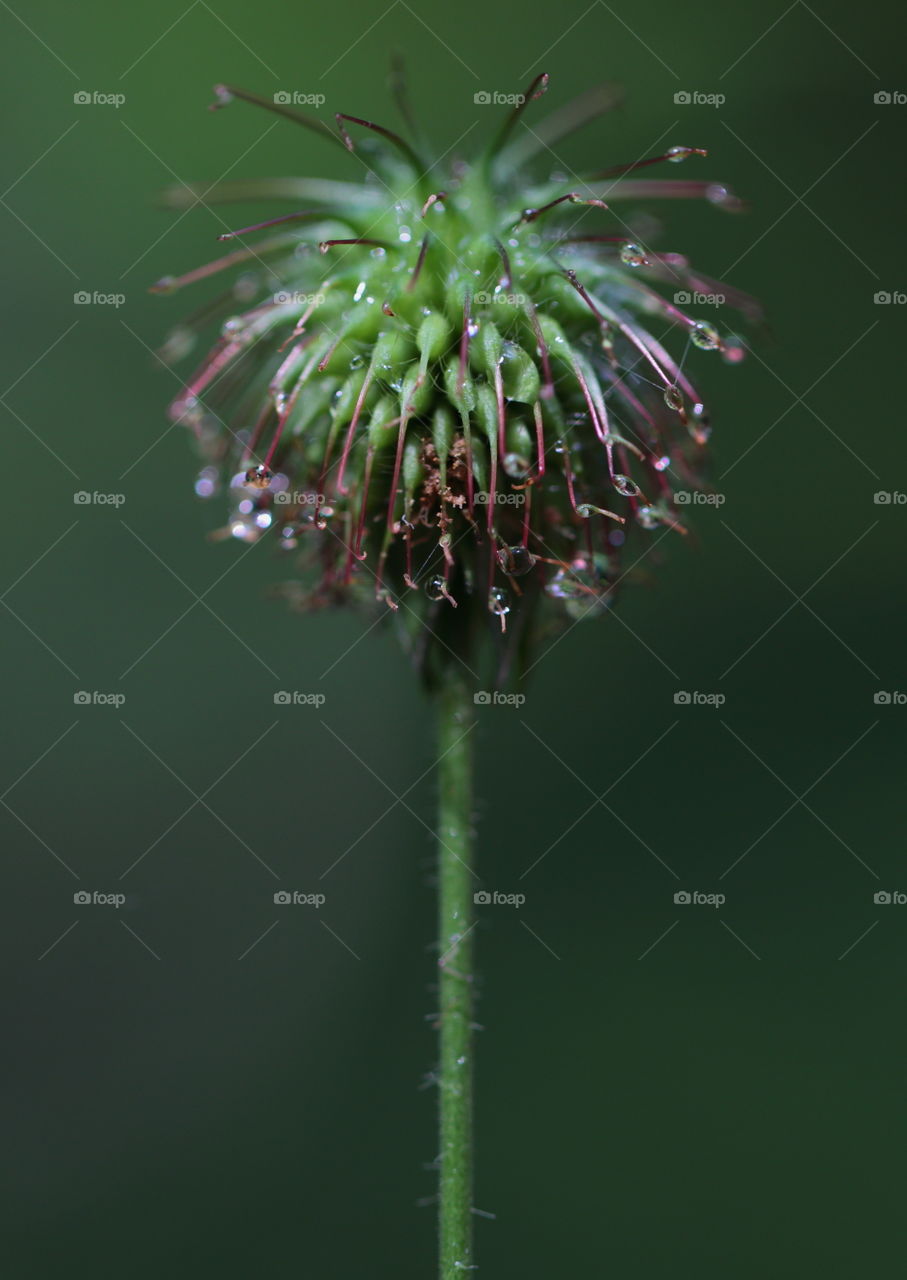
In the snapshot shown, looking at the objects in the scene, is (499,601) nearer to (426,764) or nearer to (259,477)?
(259,477)

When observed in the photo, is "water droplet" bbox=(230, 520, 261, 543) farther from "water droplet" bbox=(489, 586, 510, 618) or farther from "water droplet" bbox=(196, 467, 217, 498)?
"water droplet" bbox=(489, 586, 510, 618)

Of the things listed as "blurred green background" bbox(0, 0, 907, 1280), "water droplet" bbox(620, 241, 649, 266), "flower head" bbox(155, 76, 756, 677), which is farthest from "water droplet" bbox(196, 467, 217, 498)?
"blurred green background" bbox(0, 0, 907, 1280)

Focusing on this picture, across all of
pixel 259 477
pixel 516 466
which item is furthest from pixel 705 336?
pixel 259 477

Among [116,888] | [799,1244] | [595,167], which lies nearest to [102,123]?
[595,167]

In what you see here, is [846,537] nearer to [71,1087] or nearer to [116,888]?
[116,888]

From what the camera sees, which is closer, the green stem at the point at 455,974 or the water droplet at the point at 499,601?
the green stem at the point at 455,974

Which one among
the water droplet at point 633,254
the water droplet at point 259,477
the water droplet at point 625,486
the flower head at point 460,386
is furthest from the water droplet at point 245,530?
the water droplet at point 633,254

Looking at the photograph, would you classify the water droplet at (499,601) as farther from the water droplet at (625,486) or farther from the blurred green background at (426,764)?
the blurred green background at (426,764)
